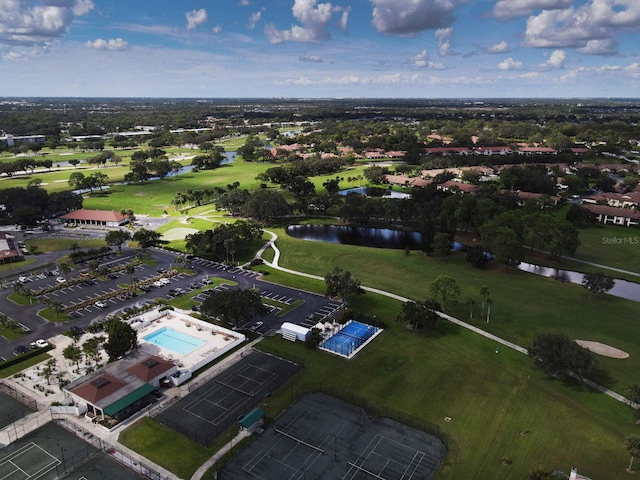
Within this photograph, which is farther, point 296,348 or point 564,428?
point 296,348

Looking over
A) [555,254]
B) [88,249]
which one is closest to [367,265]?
[555,254]

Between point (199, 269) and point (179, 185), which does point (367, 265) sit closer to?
point (199, 269)

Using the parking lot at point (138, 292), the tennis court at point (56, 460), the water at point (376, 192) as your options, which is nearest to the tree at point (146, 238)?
the parking lot at point (138, 292)

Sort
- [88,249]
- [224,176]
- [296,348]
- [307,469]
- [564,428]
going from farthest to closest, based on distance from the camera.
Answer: [224,176] → [88,249] → [296,348] → [564,428] → [307,469]

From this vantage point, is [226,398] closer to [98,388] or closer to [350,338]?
[98,388]

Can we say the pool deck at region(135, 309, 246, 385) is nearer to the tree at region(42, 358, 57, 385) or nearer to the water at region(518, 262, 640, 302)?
the tree at region(42, 358, 57, 385)
